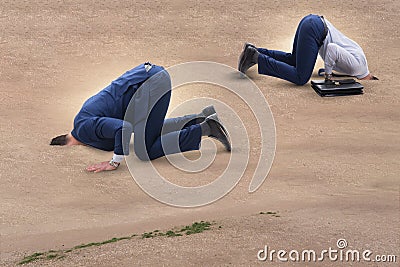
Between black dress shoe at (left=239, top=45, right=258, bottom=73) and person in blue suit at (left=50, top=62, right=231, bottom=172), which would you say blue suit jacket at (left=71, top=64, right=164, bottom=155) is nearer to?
person in blue suit at (left=50, top=62, right=231, bottom=172)

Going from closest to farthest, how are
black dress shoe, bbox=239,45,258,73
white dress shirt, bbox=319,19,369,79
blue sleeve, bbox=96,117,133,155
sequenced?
blue sleeve, bbox=96,117,133,155
white dress shirt, bbox=319,19,369,79
black dress shoe, bbox=239,45,258,73

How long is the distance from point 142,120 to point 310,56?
229 centimetres

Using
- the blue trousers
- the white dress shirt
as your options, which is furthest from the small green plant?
the white dress shirt

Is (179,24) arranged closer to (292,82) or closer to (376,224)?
(292,82)

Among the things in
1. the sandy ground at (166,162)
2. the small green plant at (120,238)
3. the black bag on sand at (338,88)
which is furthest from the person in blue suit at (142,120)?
the black bag on sand at (338,88)

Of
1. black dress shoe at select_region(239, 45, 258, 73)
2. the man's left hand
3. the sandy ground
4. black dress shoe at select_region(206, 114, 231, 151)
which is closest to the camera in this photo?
the sandy ground

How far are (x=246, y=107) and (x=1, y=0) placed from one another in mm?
4411

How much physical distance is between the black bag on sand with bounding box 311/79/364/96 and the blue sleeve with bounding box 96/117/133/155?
8.05 ft

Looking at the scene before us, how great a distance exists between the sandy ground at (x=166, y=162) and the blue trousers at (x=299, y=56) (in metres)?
0.13

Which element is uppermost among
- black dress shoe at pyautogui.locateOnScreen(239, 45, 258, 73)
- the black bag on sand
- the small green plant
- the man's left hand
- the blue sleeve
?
black dress shoe at pyautogui.locateOnScreen(239, 45, 258, 73)

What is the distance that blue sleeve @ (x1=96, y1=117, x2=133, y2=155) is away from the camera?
21.2 feet

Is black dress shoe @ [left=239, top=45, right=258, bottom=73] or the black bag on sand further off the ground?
black dress shoe @ [left=239, top=45, right=258, bottom=73]

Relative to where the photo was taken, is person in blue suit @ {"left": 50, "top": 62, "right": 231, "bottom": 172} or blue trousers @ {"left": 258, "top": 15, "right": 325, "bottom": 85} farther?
blue trousers @ {"left": 258, "top": 15, "right": 325, "bottom": 85}

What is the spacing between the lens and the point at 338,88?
8.16 metres
